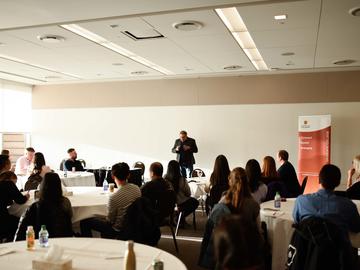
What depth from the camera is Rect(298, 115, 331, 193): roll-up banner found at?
28.9ft

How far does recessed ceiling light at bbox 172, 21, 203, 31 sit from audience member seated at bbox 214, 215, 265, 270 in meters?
4.29

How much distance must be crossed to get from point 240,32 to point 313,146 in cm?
412

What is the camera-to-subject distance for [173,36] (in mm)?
5832

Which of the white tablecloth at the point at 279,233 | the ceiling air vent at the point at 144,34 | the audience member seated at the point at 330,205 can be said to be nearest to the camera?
the audience member seated at the point at 330,205

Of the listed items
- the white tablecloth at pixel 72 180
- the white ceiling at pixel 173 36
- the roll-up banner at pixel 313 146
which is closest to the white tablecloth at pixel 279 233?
the white ceiling at pixel 173 36

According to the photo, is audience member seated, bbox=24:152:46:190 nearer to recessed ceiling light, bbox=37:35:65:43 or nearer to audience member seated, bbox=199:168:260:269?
recessed ceiling light, bbox=37:35:65:43

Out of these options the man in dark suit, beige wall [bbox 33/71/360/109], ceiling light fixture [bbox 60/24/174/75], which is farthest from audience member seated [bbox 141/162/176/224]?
beige wall [bbox 33/71/360/109]

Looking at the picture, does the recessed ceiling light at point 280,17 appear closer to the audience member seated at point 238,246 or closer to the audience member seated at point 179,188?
the audience member seated at point 179,188

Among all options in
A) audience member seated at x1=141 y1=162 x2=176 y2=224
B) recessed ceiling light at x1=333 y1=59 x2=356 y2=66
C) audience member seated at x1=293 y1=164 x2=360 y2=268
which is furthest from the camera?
recessed ceiling light at x1=333 y1=59 x2=356 y2=66

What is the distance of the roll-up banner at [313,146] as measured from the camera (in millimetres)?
8805

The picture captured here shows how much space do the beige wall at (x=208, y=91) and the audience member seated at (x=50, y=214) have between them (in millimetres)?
6972

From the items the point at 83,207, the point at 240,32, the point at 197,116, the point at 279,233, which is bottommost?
the point at 279,233

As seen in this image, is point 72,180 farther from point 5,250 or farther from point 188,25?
point 5,250

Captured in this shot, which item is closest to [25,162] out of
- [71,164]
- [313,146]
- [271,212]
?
[71,164]
